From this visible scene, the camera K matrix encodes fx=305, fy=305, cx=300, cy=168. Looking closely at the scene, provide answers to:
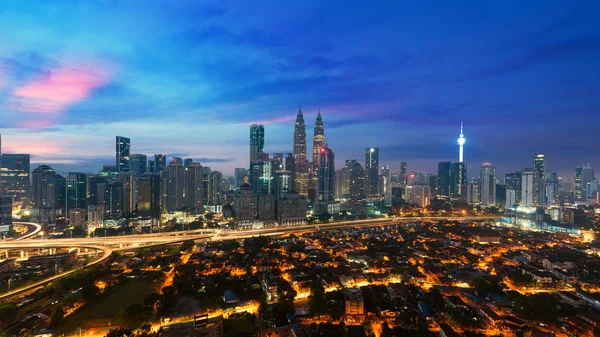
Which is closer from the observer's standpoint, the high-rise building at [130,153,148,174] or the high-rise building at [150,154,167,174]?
the high-rise building at [130,153,148,174]

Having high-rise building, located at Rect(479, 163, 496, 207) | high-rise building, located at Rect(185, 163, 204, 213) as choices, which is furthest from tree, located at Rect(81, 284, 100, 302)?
high-rise building, located at Rect(479, 163, 496, 207)

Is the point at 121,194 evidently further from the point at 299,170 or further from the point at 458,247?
the point at 458,247

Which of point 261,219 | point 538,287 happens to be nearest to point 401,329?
point 538,287

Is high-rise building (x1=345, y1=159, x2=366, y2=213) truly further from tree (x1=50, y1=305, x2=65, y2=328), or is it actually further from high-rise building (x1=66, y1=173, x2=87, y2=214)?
tree (x1=50, y1=305, x2=65, y2=328)

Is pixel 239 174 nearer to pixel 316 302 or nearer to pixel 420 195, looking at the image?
pixel 420 195

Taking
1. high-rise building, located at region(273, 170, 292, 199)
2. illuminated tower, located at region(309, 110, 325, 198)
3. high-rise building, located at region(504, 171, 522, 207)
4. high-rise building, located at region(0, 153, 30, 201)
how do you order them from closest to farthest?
1. high-rise building, located at region(0, 153, 30, 201)
2. high-rise building, located at region(504, 171, 522, 207)
3. high-rise building, located at region(273, 170, 292, 199)
4. illuminated tower, located at region(309, 110, 325, 198)

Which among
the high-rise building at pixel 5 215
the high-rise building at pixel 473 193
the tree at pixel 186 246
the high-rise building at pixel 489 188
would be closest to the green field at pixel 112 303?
the tree at pixel 186 246
